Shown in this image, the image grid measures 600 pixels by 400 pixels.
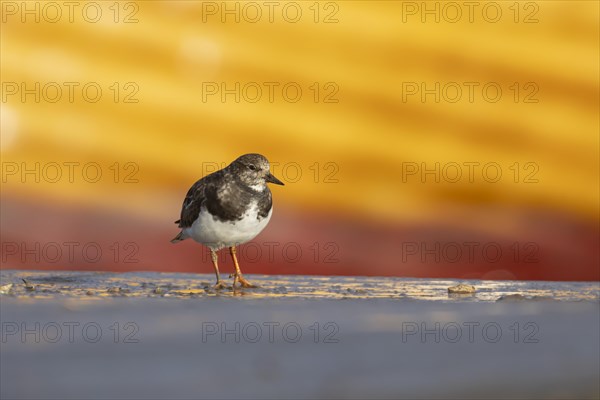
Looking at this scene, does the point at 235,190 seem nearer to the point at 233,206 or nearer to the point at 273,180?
the point at 233,206

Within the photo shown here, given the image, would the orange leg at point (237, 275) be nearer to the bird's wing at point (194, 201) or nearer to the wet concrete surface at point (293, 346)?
the bird's wing at point (194, 201)

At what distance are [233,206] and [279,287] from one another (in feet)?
3.28

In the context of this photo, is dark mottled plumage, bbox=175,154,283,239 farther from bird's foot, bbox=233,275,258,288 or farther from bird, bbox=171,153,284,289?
bird's foot, bbox=233,275,258,288

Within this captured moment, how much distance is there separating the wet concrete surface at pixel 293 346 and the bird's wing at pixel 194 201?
181cm

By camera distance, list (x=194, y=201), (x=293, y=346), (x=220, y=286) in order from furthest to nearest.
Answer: (x=194, y=201) → (x=220, y=286) → (x=293, y=346)

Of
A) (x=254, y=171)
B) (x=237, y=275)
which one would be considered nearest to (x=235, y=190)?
(x=254, y=171)

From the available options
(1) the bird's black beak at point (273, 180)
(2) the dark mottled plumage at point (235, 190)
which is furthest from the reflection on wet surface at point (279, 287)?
(1) the bird's black beak at point (273, 180)

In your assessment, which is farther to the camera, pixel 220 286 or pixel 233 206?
pixel 233 206

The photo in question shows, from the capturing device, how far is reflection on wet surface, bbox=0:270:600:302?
7.77 metres

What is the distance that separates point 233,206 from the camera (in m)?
8.95

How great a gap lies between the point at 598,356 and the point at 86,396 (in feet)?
9.80

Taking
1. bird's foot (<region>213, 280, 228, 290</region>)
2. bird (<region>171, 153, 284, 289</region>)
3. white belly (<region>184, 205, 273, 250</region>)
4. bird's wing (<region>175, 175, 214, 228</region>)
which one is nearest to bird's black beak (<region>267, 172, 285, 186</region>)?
bird (<region>171, 153, 284, 289</region>)

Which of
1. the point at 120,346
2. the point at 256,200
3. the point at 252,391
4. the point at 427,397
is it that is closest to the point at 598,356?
the point at 427,397

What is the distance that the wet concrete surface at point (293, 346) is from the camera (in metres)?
4.17
